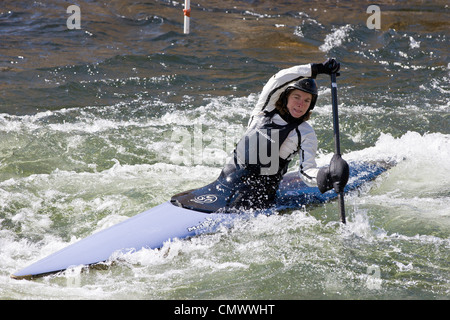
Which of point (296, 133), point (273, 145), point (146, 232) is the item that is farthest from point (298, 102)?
point (146, 232)

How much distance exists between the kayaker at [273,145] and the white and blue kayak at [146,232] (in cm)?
10

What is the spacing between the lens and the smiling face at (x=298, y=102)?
415cm

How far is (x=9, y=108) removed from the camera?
7.76 meters

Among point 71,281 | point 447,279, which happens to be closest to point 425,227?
point 447,279

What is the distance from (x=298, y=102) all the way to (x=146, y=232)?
146cm

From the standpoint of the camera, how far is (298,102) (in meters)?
4.18

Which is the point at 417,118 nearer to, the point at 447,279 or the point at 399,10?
the point at 447,279

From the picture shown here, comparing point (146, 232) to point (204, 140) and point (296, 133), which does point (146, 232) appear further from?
point (204, 140)

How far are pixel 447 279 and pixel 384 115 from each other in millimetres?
4388
